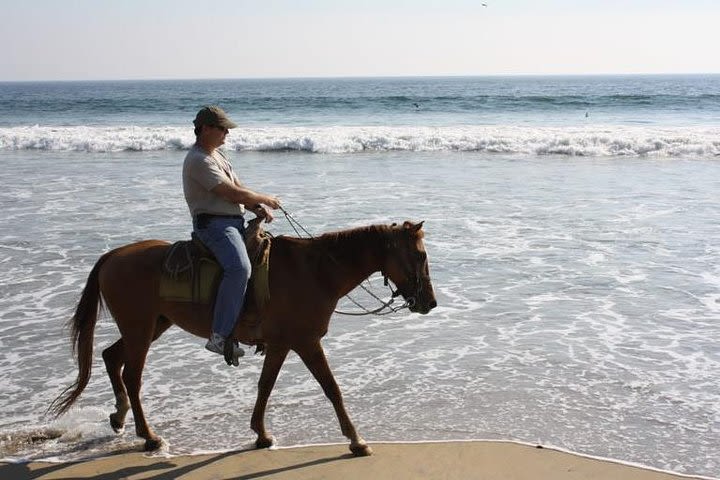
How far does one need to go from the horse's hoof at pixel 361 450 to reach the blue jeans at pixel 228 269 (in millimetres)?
1068

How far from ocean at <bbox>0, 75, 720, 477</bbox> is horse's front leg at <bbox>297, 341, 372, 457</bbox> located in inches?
16.9

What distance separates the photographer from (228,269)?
456 centimetres

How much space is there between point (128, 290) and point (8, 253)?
6428 millimetres

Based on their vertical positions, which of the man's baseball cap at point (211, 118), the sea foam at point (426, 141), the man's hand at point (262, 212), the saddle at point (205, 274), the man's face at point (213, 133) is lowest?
the sea foam at point (426, 141)

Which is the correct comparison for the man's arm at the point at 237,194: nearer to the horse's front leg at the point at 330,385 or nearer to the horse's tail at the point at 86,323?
the horse's front leg at the point at 330,385

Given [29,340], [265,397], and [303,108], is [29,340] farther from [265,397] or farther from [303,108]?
[303,108]

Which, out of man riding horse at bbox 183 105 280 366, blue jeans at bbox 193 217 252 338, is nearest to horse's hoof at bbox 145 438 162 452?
man riding horse at bbox 183 105 280 366

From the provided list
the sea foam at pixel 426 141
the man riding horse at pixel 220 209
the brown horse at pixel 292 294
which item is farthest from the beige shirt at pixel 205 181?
the sea foam at pixel 426 141

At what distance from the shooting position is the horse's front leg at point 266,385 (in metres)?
4.71

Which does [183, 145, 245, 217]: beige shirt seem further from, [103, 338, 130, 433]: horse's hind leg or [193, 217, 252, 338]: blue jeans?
[103, 338, 130, 433]: horse's hind leg

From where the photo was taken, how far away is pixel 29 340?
23.1ft

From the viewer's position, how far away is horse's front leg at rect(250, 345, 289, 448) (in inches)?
186

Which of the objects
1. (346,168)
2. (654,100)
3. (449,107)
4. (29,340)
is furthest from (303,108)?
(29,340)

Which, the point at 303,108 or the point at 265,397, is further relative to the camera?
the point at 303,108
